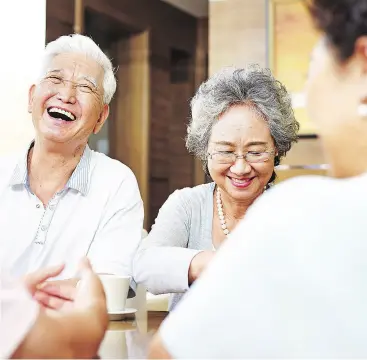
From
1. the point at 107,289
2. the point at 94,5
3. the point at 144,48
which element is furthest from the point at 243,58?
the point at 107,289

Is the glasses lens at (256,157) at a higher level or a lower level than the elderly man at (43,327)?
higher

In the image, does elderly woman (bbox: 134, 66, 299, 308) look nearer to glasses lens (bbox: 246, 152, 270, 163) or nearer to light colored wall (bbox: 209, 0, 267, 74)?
glasses lens (bbox: 246, 152, 270, 163)

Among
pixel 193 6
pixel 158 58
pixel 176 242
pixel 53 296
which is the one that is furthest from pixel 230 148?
pixel 193 6

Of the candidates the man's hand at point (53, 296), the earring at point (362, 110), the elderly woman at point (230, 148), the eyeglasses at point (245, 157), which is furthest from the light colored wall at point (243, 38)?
the earring at point (362, 110)

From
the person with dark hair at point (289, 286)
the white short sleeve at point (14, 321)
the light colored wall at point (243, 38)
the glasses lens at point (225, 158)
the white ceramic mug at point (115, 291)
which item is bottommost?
the white ceramic mug at point (115, 291)

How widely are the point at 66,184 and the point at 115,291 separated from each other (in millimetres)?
786

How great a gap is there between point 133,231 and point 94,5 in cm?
181

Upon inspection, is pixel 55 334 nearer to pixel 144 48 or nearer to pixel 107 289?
pixel 107 289

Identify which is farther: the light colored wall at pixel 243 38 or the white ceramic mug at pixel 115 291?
the light colored wall at pixel 243 38

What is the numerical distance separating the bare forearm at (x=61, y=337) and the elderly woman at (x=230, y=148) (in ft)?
3.16

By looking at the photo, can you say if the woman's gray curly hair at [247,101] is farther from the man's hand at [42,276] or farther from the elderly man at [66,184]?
the man's hand at [42,276]

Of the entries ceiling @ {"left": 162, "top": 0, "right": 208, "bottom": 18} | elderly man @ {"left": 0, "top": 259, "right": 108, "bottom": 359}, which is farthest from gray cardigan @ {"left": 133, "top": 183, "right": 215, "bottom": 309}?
ceiling @ {"left": 162, "top": 0, "right": 208, "bottom": 18}

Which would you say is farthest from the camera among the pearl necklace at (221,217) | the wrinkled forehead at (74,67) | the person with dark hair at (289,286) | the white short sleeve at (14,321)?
the wrinkled forehead at (74,67)

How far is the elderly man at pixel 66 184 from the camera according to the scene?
2.10 metres
